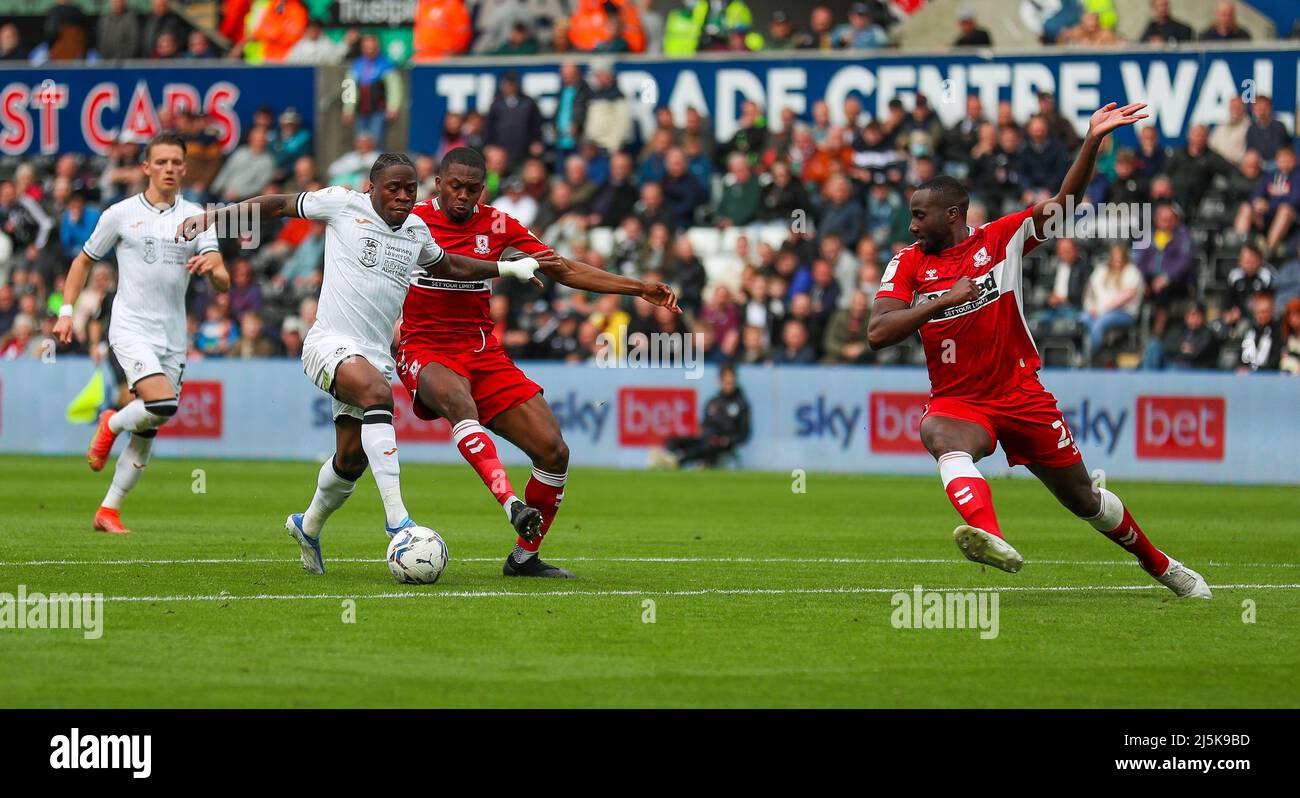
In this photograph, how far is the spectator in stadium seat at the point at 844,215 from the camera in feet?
84.1

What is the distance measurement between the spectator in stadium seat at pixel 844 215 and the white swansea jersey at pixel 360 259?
47.8 ft

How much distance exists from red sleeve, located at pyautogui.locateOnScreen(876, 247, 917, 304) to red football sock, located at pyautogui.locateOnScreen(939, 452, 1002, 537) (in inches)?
37.9

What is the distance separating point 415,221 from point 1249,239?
49.1 feet

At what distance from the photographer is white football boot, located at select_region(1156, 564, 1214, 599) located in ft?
35.8

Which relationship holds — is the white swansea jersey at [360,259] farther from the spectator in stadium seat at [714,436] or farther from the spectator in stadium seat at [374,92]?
the spectator in stadium seat at [374,92]

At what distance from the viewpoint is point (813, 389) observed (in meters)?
24.2

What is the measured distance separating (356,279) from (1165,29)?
56.4 feet

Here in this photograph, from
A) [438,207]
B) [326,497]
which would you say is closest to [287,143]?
[438,207]

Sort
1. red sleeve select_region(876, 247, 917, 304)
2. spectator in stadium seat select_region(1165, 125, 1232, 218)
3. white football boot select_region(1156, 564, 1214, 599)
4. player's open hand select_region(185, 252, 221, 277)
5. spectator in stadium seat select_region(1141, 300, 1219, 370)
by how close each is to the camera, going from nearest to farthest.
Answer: red sleeve select_region(876, 247, 917, 304), white football boot select_region(1156, 564, 1214, 599), player's open hand select_region(185, 252, 221, 277), spectator in stadium seat select_region(1141, 300, 1219, 370), spectator in stadium seat select_region(1165, 125, 1232, 218)

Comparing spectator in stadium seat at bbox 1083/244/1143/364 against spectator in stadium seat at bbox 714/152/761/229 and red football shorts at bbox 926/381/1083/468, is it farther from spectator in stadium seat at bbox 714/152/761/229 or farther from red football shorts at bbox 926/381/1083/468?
red football shorts at bbox 926/381/1083/468

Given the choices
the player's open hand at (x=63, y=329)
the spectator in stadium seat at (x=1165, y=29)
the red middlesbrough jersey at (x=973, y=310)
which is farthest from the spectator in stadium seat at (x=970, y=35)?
the red middlesbrough jersey at (x=973, y=310)

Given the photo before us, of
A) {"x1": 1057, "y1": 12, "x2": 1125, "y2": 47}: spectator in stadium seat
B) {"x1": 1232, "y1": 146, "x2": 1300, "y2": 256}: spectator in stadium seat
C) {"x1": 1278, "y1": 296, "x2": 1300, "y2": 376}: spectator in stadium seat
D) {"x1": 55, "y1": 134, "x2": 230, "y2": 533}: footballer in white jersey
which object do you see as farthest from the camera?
{"x1": 1057, "y1": 12, "x2": 1125, "y2": 47}: spectator in stadium seat

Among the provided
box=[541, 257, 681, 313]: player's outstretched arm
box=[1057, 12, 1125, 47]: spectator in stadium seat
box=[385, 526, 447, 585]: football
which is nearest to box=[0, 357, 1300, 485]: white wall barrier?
box=[1057, 12, 1125, 47]: spectator in stadium seat

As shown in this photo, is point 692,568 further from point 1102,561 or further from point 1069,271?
point 1069,271
